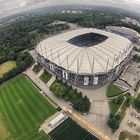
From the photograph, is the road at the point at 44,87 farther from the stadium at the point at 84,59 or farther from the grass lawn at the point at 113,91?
the grass lawn at the point at 113,91

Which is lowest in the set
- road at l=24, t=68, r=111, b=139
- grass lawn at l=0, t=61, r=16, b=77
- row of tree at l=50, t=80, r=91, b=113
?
road at l=24, t=68, r=111, b=139

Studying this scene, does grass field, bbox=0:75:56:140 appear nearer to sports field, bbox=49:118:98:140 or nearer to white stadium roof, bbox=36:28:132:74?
sports field, bbox=49:118:98:140

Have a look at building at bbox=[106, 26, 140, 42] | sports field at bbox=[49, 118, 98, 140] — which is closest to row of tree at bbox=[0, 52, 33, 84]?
sports field at bbox=[49, 118, 98, 140]

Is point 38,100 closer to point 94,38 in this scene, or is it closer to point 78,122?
point 78,122

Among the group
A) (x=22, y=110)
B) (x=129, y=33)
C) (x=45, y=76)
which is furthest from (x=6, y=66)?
(x=129, y=33)

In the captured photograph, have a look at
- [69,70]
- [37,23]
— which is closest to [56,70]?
[69,70]

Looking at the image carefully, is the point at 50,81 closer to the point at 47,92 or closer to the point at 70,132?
the point at 47,92
